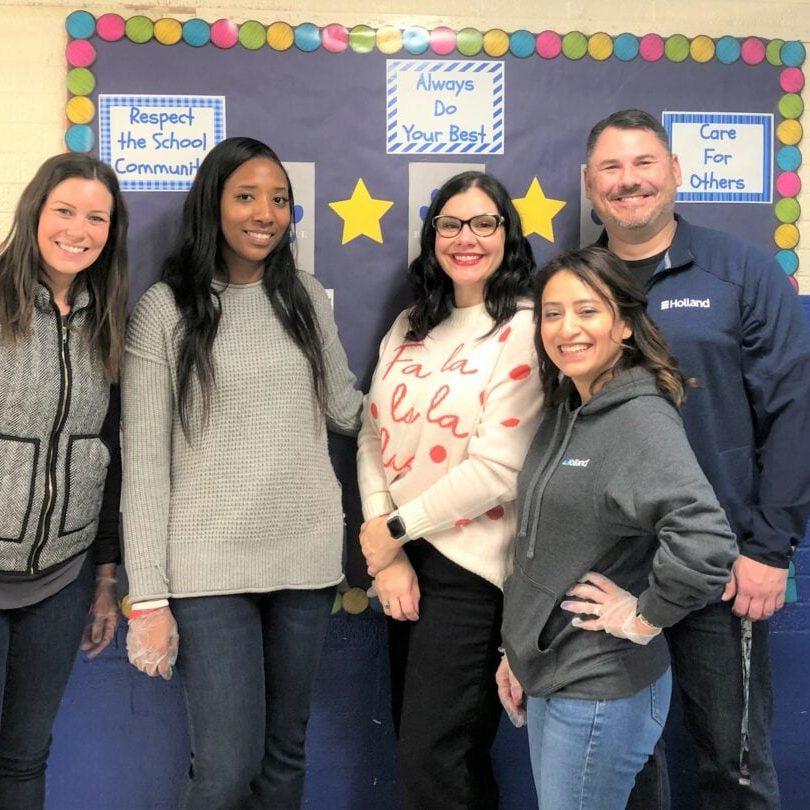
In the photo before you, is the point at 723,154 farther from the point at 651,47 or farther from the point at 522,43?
the point at 522,43

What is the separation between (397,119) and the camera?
7.05ft

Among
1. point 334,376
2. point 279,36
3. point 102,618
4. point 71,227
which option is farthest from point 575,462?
point 279,36

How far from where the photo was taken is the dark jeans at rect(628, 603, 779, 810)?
1.80m

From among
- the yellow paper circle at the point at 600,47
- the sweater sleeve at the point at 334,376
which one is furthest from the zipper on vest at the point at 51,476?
the yellow paper circle at the point at 600,47

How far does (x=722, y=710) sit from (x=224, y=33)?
1.97 m

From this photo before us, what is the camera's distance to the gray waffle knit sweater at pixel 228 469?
5.51 feet

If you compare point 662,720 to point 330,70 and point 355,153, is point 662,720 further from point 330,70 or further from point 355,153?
point 330,70

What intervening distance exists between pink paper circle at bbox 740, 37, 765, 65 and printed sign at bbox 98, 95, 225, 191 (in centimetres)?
138

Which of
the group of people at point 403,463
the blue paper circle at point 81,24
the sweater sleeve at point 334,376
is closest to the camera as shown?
the group of people at point 403,463

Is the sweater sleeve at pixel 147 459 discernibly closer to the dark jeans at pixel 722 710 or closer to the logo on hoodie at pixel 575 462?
the logo on hoodie at pixel 575 462

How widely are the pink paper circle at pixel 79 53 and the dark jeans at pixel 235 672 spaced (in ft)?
4.37

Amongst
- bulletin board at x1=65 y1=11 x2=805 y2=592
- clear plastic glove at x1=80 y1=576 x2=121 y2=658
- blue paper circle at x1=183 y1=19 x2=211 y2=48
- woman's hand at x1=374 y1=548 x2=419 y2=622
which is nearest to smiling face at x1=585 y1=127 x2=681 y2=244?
bulletin board at x1=65 y1=11 x2=805 y2=592

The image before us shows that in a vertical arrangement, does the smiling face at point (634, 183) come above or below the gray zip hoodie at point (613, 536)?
above

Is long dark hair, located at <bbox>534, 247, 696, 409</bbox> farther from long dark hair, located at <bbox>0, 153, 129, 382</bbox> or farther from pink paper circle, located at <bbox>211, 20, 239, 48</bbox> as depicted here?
pink paper circle, located at <bbox>211, 20, 239, 48</bbox>
